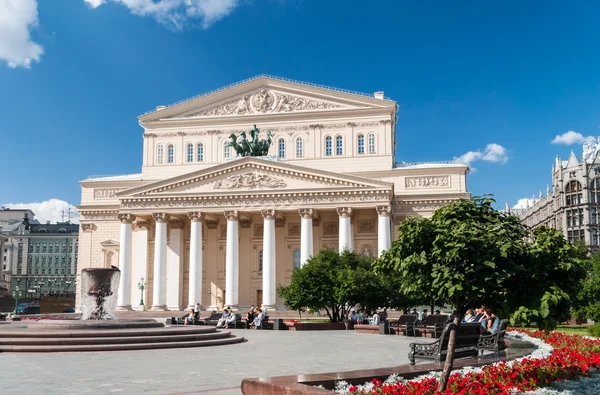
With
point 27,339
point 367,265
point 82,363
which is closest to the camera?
point 82,363

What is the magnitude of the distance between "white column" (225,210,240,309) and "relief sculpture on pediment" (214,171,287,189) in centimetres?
224

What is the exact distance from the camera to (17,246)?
127438 mm

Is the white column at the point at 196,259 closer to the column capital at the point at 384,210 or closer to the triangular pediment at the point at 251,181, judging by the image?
the triangular pediment at the point at 251,181

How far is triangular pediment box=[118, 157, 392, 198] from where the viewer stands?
1988 inches

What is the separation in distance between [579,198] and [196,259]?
5628 cm

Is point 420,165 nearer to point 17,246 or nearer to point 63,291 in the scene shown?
point 63,291

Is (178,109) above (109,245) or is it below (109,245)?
above

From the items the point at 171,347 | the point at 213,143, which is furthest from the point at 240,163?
the point at 171,347

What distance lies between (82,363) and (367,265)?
1099 inches

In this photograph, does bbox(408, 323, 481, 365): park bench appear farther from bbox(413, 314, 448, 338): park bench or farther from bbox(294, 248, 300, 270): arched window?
bbox(294, 248, 300, 270): arched window

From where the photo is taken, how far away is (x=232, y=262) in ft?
168

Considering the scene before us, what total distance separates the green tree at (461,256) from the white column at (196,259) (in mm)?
43179

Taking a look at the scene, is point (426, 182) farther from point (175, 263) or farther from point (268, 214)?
point (175, 263)

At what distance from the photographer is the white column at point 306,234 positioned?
50094mm
